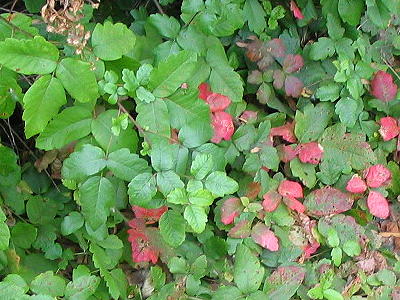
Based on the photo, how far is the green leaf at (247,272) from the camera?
1682mm

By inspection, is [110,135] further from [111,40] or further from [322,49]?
[322,49]

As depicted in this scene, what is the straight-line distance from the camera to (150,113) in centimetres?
147

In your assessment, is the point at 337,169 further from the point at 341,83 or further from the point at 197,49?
the point at 197,49

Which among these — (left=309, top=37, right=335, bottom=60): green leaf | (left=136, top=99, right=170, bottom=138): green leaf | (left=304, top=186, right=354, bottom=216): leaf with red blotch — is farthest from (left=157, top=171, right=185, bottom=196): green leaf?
(left=309, top=37, right=335, bottom=60): green leaf

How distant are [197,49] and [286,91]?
1.42ft

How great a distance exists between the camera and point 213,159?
5.11 feet

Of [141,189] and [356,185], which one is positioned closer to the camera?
[141,189]

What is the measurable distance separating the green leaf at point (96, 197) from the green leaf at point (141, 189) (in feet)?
0.25

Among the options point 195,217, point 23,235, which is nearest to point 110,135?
point 195,217

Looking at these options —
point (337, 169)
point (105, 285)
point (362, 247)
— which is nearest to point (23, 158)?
point (105, 285)

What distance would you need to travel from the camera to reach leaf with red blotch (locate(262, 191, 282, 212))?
1901 mm

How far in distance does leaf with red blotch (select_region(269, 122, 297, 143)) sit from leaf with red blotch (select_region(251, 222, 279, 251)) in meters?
0.32

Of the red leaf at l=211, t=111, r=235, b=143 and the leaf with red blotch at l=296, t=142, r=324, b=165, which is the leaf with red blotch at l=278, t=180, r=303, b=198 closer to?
the leaf with red blotch at l=296, t=142, r=324, b=165

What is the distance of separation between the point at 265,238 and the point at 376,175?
460 mm
